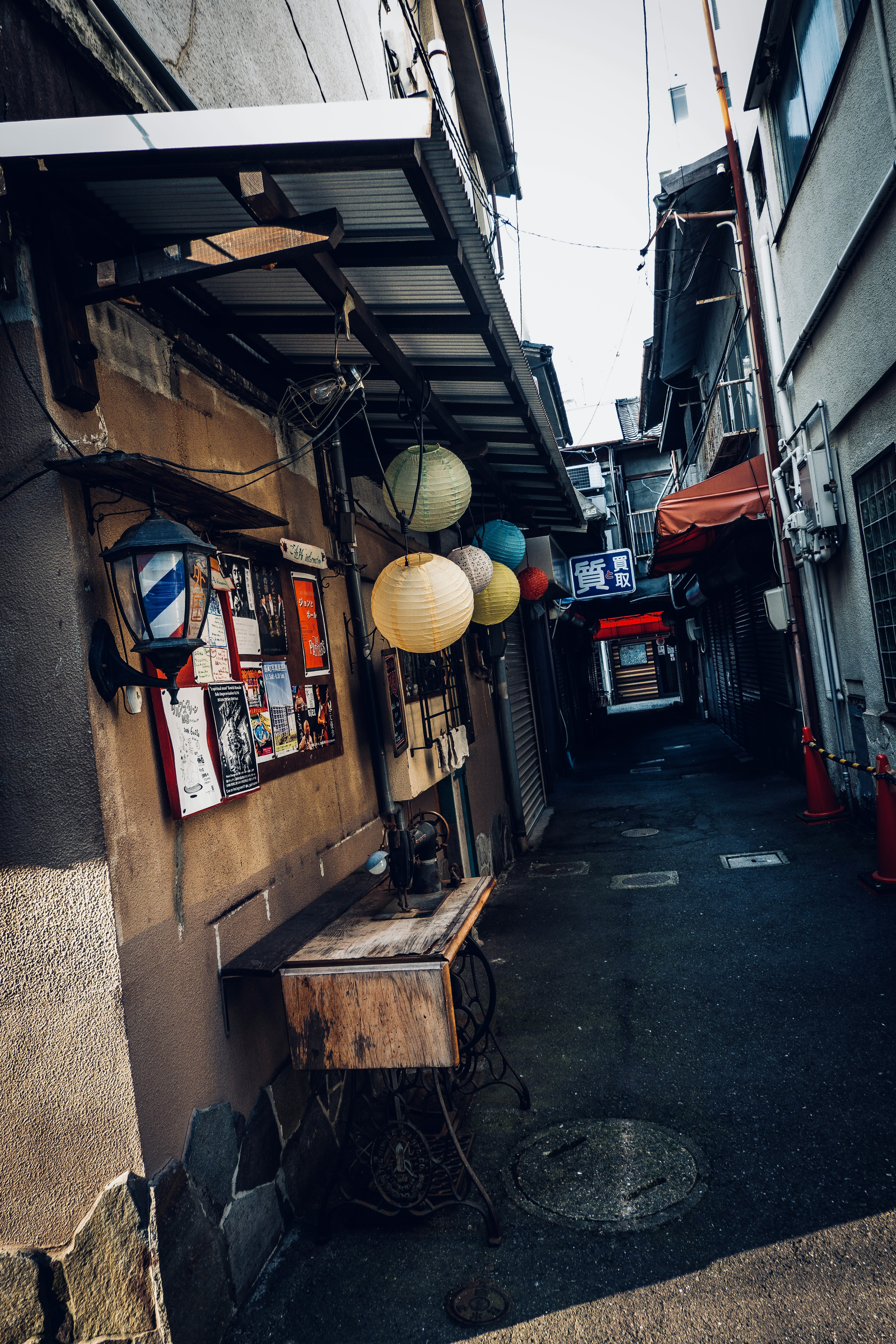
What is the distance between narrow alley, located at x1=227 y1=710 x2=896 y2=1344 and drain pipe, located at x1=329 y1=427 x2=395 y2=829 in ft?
6.32

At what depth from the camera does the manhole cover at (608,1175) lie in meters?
3.63

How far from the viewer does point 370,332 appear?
4.04m

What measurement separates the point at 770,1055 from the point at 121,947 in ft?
12.8

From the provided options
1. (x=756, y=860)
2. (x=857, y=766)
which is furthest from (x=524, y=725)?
(x=857, y=766)

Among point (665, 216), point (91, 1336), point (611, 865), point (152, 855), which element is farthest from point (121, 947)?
point (665, 216)

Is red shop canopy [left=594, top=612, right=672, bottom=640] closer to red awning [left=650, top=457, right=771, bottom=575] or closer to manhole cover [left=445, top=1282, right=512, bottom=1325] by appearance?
red awning [left=650, top=457, right=771, bottom=575]

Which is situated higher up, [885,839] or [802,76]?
[802,76]

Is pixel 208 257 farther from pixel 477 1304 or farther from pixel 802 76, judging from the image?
pixel 802 76

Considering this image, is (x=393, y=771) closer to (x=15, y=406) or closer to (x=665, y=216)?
(x=15, y=406)

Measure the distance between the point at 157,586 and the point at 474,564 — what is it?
4331 mm

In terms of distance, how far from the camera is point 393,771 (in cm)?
587

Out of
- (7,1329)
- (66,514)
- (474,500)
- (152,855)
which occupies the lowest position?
(7,1329)

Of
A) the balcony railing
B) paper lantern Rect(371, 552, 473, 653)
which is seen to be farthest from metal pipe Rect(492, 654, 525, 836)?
paper lantern Rect(371, 552, 473, 653)

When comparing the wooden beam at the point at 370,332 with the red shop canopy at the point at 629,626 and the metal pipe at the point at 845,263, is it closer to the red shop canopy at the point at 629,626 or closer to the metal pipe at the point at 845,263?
the metal pipe at the point at 845,263
